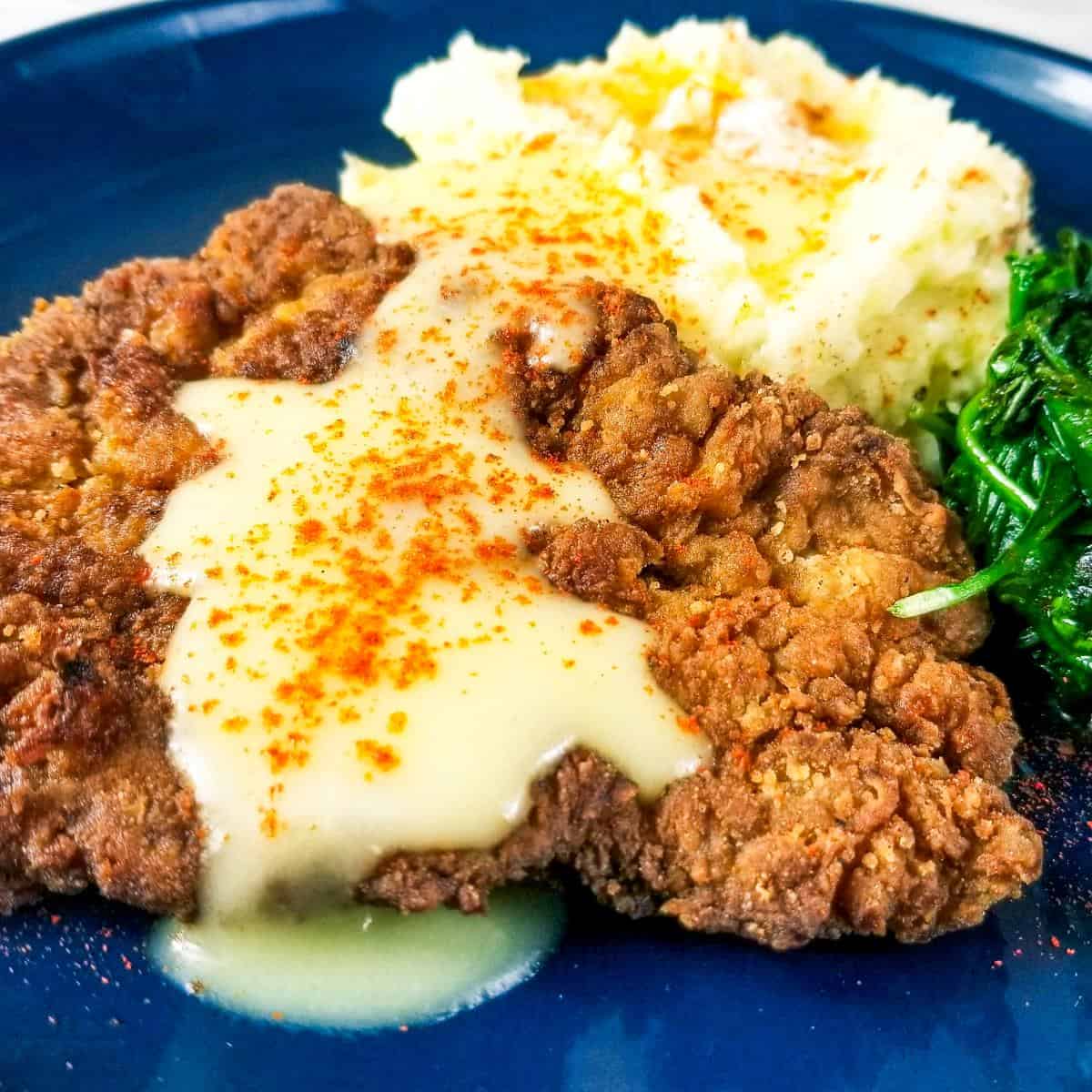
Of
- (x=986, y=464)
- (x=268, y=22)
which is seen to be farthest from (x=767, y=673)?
(x=268, y=22)

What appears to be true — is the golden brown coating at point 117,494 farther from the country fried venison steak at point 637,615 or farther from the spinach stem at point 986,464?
the spinach stem at point 986,464

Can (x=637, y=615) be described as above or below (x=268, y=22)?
below

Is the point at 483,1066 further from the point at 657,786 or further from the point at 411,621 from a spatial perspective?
the point at 411,621

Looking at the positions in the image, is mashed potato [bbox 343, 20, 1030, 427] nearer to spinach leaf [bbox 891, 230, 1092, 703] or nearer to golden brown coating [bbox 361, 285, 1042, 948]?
spinach leaf [bbox 891, 230, 1092, 703]

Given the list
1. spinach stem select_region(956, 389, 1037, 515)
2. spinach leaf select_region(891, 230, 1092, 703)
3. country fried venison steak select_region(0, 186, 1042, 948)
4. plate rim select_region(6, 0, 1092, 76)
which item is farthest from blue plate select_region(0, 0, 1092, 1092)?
plate rim select_region(6, 0, 1092, 76)

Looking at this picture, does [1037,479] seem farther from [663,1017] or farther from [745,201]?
[663,1017]
